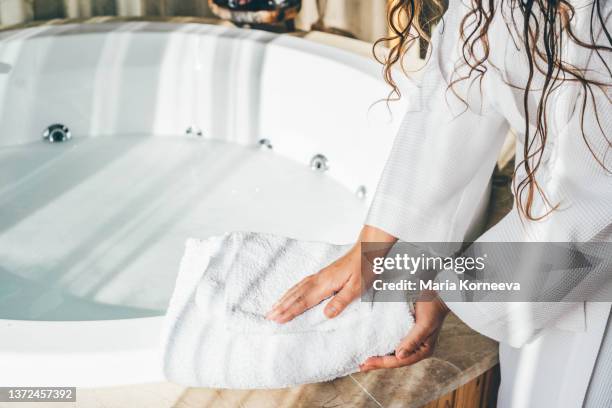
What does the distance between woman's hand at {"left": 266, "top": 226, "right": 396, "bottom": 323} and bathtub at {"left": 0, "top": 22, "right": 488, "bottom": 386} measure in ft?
2.40

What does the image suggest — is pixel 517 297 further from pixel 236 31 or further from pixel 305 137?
pixel 236 31

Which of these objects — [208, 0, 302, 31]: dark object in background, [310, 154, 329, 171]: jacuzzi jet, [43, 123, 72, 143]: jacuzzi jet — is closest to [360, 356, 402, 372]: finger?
[310, 154, 329, 171]: jacuzzi jet

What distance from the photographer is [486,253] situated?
2.96 ft

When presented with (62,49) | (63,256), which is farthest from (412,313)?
(62,49)

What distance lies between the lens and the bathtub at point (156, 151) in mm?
1769

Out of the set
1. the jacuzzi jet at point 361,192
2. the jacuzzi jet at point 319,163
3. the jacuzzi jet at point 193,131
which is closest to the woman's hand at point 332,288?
the jacuzzi jet at point 361,192

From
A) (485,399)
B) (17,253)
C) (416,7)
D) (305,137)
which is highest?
(416,7)

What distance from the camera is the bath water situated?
1688 millimetres

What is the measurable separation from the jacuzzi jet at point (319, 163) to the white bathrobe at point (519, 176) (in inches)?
42.2

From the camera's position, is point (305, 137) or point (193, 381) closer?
point (193, 381)

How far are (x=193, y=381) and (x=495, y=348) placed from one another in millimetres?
408

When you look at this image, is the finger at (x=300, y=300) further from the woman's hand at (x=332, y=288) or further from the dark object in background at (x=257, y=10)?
the dark object in background at (x=257, y=10)

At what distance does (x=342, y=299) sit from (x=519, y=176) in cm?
27

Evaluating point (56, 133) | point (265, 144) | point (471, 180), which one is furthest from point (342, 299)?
point (56, 133)
